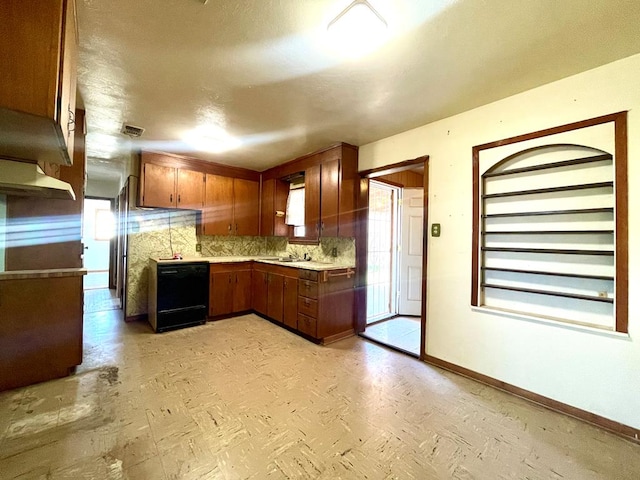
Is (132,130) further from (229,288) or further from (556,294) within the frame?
(556,294)

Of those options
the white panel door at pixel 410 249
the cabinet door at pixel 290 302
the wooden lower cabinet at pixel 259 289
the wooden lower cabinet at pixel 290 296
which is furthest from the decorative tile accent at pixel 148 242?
the white panel door at pixel 410 249

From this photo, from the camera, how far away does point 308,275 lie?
338 cm

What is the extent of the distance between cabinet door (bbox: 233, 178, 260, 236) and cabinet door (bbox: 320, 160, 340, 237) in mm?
1709

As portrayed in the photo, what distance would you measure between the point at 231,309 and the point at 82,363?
1873mm

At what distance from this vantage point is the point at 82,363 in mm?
2617

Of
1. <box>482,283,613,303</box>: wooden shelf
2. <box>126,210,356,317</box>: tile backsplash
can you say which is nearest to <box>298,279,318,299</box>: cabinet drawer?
<box>126,210,356,317</box>: tile backsplash

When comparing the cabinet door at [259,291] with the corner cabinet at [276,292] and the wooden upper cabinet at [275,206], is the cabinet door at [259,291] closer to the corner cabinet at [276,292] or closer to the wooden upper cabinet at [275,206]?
the corner cabinet at [276,292]

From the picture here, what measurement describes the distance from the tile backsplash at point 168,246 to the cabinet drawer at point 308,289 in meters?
0.69

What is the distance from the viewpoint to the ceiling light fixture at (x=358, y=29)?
144 centimetres

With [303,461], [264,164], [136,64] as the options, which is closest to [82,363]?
[303,461]

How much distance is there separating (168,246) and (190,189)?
1003 millimetres

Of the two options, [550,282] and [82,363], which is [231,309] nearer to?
[82,363]

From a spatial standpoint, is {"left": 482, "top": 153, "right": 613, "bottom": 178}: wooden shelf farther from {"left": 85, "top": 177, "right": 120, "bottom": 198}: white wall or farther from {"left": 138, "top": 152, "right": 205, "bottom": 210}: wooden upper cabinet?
{"left": 85, "top": 177, "right": 120, "bottom": 198}: white wall

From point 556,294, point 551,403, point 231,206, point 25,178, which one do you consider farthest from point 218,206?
point 551,403
